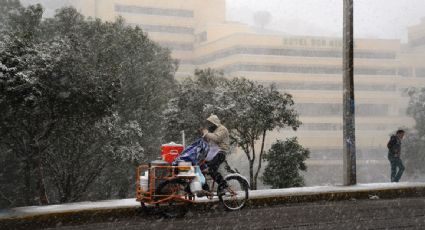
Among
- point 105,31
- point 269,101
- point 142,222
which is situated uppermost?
point 105,31

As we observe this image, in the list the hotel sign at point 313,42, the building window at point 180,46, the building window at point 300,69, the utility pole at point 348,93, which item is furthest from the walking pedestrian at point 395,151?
the building window at point 180,46

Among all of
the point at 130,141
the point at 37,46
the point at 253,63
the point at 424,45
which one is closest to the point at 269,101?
the point at 130,141

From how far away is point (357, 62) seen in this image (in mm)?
109500

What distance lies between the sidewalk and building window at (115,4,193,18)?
348ft

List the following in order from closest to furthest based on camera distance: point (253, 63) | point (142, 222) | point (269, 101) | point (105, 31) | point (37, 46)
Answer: point (142, 222), point (37, 46), point (269, 101), point (105, 31), point (253, 63)

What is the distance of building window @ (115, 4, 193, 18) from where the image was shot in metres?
115

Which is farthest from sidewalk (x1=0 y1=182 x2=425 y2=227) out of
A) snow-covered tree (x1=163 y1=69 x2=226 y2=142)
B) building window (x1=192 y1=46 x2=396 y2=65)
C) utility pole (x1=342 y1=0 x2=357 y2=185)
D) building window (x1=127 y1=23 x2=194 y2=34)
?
building window (x1=127 y1=23 x2=194 y2=34)

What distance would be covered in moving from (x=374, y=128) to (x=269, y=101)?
87.0m

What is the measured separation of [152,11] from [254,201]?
111142 millimetres

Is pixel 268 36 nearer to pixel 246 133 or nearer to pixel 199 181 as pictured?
pixel 246 133

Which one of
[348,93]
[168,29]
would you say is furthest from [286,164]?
[168,29]

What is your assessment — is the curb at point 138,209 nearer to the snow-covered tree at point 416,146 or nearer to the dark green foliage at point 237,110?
the dark green foliage at point 237,110

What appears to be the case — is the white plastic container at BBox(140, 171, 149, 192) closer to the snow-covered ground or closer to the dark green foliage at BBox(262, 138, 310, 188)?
the snow-covered ground

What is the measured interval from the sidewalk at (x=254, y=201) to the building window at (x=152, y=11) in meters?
106
